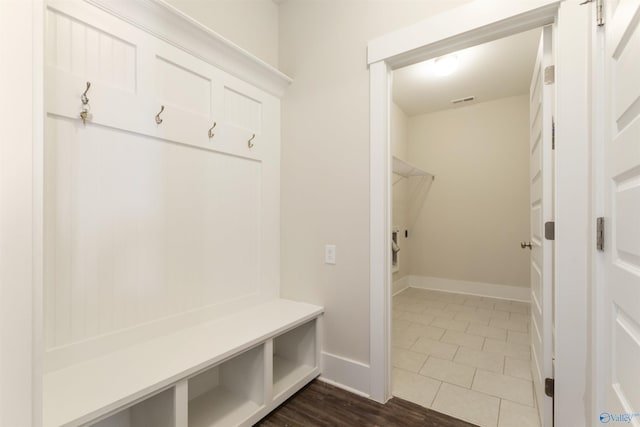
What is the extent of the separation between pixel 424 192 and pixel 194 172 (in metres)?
3.69

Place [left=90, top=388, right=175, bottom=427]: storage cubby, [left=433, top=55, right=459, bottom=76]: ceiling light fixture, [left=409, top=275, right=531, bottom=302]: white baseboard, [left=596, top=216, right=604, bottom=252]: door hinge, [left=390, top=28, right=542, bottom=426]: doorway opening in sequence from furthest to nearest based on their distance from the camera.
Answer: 1. [left=409, top=275, right=531, bottom=302]: white baseboard
2. [left=433, top=55, right=459, bottom=76]: ceiling light fixture
3. [left=390, top=28, right=542, bottom=426]: doorway opening
4. [left=90, top=388, right=175, bottom=427]: storage cubby
5. [left=596, top=216, right=604, bottom=252]: door hinge

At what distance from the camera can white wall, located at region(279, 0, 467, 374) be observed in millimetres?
1759

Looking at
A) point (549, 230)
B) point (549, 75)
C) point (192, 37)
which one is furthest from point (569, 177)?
point (192, 37)

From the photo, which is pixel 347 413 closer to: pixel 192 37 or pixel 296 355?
pixel 296 355

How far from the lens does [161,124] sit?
1.42 m

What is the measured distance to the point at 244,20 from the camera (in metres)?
1.92

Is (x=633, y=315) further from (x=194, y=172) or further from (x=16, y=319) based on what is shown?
(x=194, y=172)

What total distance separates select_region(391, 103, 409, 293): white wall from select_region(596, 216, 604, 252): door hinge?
3.05 metres

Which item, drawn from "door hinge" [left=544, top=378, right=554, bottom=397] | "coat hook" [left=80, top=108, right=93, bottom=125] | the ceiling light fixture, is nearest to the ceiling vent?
the ceiling light fixture

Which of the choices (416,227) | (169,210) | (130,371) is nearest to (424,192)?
(416,227)

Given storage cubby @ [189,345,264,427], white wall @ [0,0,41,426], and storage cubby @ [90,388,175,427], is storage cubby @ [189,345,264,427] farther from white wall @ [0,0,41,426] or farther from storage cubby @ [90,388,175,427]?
white wall @ [0,0,41,426]

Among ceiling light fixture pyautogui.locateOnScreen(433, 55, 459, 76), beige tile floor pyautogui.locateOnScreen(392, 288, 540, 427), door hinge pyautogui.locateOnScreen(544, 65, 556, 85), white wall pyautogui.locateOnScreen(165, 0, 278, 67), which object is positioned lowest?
beige tile floor pyautogui.locateOnScreen(392, 288, 540, 427)

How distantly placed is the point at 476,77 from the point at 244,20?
269cm

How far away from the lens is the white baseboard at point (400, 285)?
406cm
